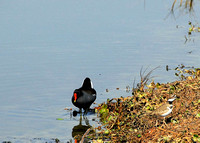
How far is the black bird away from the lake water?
422mm

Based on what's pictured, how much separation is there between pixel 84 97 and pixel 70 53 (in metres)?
5.12

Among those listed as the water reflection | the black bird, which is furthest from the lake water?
the black bird

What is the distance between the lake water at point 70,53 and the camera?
12.3 m

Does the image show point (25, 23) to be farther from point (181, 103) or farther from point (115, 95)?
point (181, 103)

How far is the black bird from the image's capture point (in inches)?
489

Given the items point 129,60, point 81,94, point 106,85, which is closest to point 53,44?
point 129,60

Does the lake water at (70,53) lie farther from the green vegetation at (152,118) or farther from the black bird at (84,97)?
the green vegetation at (152,118)

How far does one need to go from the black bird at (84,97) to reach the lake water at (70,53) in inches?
16.6

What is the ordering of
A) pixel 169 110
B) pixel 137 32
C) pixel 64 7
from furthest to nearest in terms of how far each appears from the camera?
pixel 64 7 → pixel 137 32 → pixel 169 110

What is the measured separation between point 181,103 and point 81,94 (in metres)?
3.07

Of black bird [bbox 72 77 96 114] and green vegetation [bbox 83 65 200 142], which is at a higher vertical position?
black bird [bbox 72 77 96 114]

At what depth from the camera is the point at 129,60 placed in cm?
1661

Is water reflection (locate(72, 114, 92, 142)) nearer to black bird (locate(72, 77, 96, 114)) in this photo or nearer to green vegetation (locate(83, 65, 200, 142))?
green vegetation (locate(83, 65, 200, 142))

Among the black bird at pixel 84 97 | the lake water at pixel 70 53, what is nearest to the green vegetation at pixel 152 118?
the black bird at pixel 84 97
